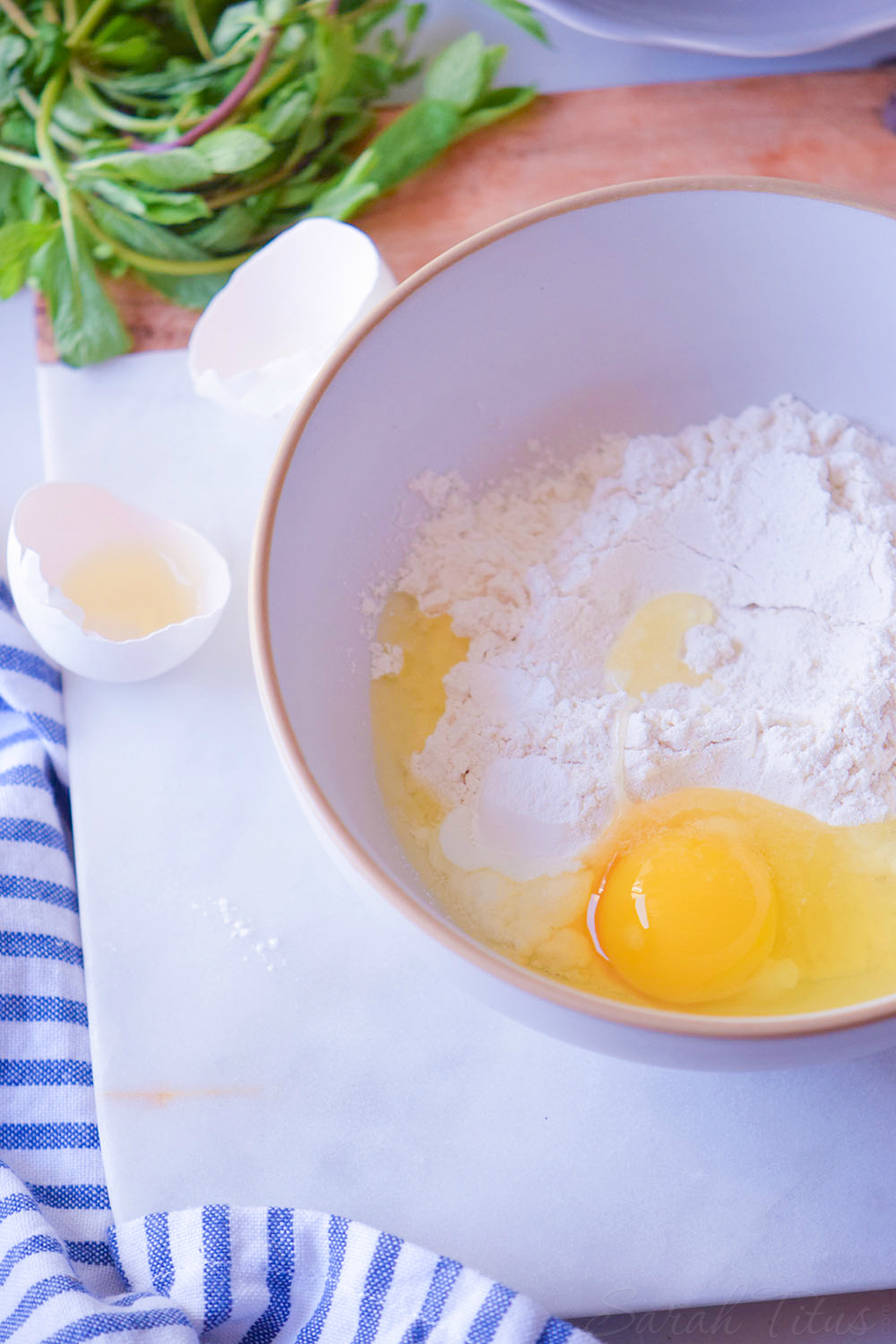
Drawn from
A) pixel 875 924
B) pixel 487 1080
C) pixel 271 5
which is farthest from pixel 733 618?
pixel 271 5

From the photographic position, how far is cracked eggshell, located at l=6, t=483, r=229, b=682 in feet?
3.60

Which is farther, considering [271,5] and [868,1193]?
[271,5]

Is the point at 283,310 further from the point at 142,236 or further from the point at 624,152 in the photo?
the point at 624,152

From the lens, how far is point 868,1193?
3.22 feet

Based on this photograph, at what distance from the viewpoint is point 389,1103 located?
1.02m

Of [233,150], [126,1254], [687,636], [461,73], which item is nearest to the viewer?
[126,1254]

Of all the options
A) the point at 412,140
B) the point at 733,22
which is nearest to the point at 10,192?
the point at 412,140

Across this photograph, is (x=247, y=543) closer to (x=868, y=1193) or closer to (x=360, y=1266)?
(x=360, y=1266)

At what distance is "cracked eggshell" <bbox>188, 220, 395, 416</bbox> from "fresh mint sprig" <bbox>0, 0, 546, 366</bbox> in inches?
2.5

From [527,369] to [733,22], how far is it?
53cm

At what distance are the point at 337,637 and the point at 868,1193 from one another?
0.64 m

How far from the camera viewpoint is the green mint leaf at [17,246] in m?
1.32

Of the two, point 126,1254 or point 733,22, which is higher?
point 733,22

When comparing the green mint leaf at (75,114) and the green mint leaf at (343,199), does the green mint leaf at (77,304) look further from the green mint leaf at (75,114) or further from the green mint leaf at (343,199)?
the green mint leaf at (343,199)
